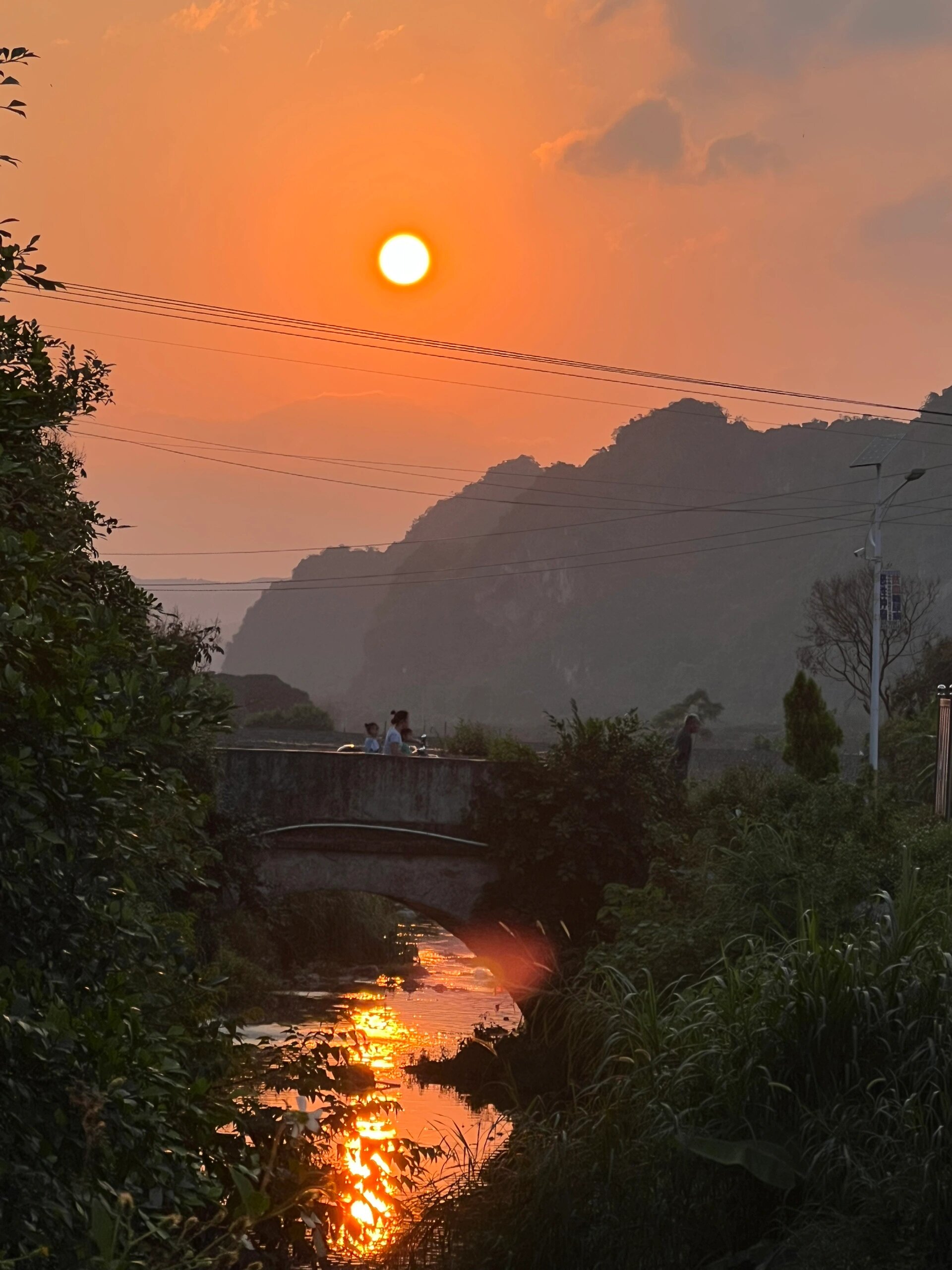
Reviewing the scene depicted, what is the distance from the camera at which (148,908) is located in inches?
247

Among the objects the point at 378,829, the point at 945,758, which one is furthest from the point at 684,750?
the point at 378,829

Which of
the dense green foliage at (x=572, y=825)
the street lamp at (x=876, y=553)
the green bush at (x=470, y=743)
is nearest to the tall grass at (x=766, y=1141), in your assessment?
the dense green foliage at (x=572, y=825)

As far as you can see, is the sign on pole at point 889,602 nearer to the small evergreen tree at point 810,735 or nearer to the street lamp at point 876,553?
the street lamp at point 876,553

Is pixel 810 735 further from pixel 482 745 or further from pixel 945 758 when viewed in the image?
pixel 945 758

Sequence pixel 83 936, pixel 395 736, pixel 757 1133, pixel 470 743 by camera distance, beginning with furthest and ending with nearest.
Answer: pixel 470 743
pixel 395 736
pixel 757 1133
pixel 83 936

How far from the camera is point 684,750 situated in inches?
789

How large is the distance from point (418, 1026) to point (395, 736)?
5.05 meters

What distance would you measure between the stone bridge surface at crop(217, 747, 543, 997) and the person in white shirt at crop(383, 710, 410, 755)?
1411 mm

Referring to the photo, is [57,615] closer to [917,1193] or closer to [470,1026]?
[917,1193]

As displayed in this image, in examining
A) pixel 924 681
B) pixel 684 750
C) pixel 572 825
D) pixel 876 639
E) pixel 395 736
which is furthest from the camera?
pixel 924 681

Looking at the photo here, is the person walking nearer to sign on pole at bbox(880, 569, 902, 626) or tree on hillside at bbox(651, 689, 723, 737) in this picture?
sign on pole at bbox(880, 569, 902, 626)

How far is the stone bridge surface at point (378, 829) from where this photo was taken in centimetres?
1814

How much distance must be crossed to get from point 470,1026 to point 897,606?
17.9m

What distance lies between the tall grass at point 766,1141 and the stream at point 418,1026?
1134 millimetres
